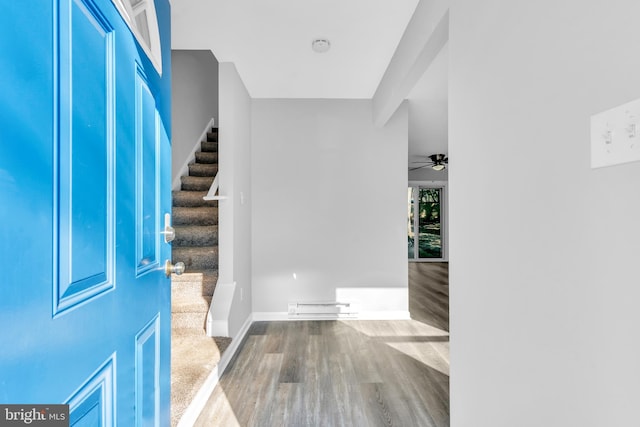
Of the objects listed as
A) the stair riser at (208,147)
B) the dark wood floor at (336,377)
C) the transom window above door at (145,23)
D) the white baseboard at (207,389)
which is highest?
the stair riser at (208,147)

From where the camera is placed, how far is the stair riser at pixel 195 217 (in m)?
3.46

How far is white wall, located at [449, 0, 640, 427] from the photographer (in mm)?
687

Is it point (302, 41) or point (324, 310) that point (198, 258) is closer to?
point (324, 310)

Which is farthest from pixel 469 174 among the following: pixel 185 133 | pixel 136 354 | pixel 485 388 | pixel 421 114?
pixel 185 133

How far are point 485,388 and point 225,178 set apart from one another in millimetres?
2403

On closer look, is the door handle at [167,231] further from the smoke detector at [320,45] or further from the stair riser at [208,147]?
the stair riser at [208,147]

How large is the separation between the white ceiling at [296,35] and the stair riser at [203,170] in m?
1.38

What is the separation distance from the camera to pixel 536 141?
940 mm

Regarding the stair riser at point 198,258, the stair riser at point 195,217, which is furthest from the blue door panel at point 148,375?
the stair riser at point 195,217

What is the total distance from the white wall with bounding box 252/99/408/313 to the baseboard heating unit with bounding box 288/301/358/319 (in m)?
0.06

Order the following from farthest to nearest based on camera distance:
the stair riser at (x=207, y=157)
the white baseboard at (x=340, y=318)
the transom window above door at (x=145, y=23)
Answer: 1. the stair riser at (x=207, y=157)
2. the white baseboard at (x=340, y=318)
3. the transom window above door at (x=145, y=23)

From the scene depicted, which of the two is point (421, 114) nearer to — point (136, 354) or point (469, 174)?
point (469, 174)

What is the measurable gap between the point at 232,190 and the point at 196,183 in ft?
4.65

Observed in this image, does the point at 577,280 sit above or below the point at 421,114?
below
